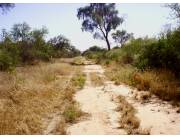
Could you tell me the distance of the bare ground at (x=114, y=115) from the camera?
24.0 ft

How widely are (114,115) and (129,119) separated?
944mm

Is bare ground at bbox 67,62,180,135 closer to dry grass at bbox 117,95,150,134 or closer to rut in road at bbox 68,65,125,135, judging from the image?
rut in road at bbox 68,65,125,135

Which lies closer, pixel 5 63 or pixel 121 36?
pixel 5 63

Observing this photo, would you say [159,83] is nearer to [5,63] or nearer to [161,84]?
[161,84]

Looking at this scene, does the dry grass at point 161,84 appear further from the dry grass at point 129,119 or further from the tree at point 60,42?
the tree at point 60,42

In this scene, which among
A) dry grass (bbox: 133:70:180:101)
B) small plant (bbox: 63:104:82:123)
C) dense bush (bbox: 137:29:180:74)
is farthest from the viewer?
dense bush (bbox: 137:29:180:74)

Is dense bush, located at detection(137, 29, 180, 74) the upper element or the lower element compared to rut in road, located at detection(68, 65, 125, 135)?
upper

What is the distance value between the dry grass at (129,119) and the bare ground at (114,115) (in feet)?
0.44

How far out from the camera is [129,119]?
782cm

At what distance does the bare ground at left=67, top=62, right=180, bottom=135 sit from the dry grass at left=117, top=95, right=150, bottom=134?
134 millimetres

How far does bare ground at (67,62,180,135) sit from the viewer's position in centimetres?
731

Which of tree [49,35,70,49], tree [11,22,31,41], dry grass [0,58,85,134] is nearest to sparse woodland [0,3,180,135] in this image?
dry grass [0,58,85,134]

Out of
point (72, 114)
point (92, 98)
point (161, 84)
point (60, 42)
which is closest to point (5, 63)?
point (92, 98)

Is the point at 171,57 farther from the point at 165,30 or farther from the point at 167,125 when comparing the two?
the point at 167,125
